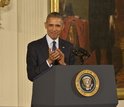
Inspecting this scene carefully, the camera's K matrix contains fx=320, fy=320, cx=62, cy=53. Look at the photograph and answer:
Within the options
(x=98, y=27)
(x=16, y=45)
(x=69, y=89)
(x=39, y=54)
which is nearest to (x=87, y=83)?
(x=69, y=89)

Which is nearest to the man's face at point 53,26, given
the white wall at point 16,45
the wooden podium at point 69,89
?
the wooden podium at point 69,89

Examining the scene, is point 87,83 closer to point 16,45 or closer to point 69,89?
point 69,89

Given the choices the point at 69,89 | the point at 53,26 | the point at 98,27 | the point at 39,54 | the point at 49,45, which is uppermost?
the point at 98,27

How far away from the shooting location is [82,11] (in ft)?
21.9

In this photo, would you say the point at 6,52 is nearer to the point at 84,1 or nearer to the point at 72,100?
the point at 84,1

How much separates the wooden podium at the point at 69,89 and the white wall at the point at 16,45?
9.94 feet

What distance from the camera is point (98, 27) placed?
271 inches

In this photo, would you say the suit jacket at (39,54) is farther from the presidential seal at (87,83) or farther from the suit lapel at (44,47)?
the presidential seal at (87,83)

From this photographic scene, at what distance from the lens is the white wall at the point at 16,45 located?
19.0 feet

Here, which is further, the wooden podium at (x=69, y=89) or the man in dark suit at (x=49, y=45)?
the man in dark suit at (x=49, y=45)

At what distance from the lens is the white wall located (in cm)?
578

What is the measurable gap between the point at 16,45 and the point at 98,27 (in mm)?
1935

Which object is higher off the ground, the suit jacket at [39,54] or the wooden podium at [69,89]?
the suit jacket at [39,54]

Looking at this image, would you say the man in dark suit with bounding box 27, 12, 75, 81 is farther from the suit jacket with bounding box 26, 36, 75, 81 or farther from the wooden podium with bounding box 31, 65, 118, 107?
the wooden podium with bounding box 31, 65, 118, 107
